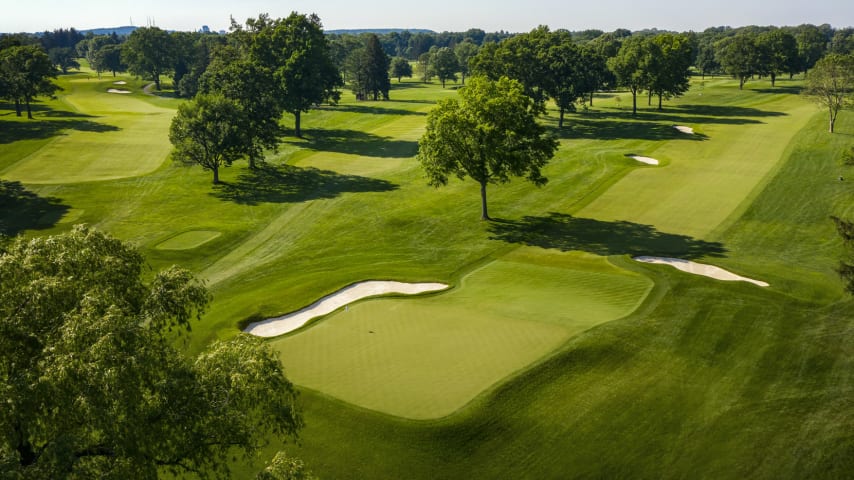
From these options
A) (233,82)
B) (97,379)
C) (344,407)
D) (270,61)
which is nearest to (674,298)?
(344,407)

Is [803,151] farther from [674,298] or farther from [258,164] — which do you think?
[258,164]

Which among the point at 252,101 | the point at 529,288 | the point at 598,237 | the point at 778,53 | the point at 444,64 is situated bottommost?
the point at 529,288

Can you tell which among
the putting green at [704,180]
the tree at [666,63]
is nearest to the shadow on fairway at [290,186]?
the putting green at [704,180]

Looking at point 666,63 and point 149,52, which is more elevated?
point 149,52

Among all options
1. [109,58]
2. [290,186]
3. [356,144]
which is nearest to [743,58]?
[356,144]

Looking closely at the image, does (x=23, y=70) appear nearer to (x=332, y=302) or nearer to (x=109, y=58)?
(x=332, y=302)

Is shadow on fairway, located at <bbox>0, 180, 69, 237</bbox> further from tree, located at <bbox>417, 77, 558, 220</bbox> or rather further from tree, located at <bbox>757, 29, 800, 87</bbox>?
tree, located at <bbox>757, 29, 800, 87</bbox>

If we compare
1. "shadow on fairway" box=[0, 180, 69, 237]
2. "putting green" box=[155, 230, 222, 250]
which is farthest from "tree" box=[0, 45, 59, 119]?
"putting green" box=[155, 230, 222, 250]
